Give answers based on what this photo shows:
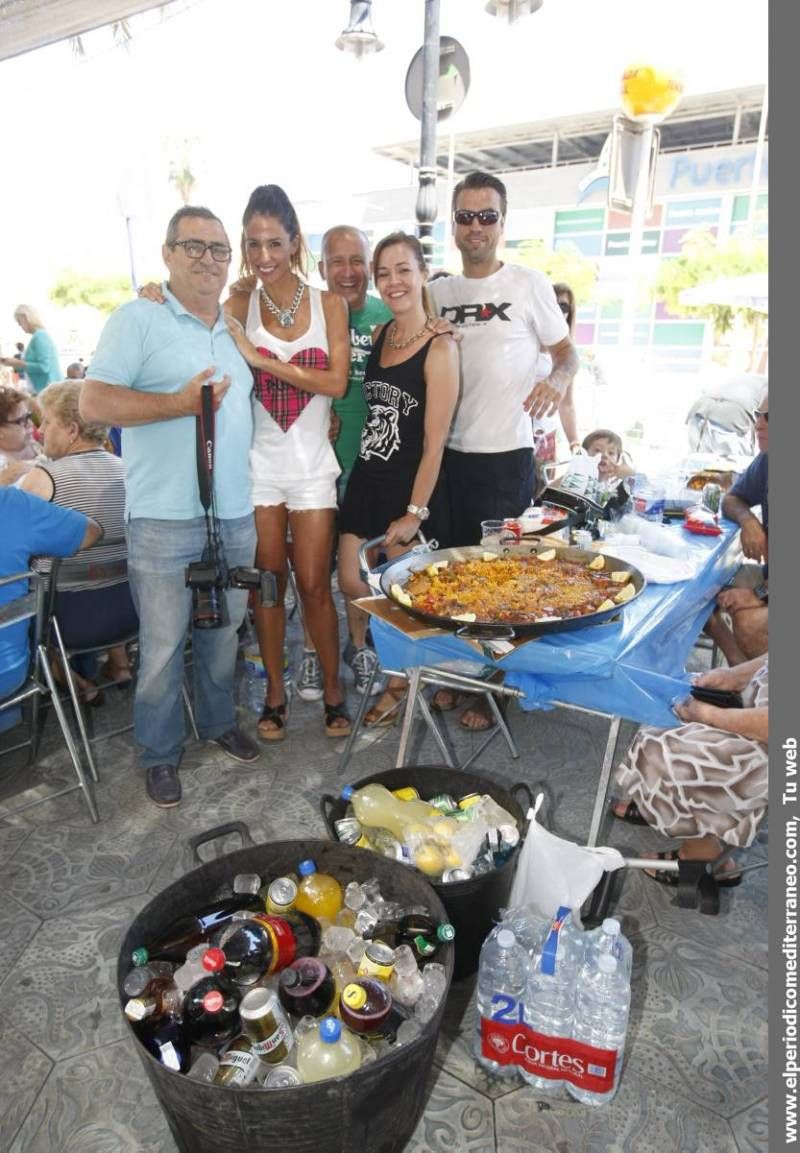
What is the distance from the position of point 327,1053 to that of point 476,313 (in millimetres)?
2773

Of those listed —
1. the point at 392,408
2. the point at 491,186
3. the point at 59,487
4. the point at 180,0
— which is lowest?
the point at 59,487

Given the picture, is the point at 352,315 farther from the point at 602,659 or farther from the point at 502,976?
the point at 502,976

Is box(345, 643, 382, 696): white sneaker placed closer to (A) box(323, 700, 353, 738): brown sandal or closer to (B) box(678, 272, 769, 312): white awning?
(A) box(323, 700, 353, 738): brown sandal

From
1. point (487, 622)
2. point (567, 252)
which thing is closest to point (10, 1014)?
point (487, 622)

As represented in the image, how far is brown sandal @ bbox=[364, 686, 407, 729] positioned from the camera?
326cm

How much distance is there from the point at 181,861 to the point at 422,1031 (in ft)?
4.39

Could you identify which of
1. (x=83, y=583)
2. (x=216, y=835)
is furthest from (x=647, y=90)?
(x=216, y=835)

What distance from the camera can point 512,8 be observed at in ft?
14.6

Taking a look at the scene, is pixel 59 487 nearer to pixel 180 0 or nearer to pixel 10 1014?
pixel 10 1014

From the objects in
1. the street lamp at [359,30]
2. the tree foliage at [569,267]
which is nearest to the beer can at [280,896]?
the street lamp at [359,30]

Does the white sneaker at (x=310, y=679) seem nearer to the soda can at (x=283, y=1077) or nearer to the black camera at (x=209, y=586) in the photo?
the black camera at (x=209, y=586)

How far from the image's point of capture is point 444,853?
191 centimetres

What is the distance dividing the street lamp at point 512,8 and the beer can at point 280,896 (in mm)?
5129

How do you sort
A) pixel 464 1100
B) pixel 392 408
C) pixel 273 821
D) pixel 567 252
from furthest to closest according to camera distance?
pixel 567 252 < pixel 392 408 < pixel 273 821 < pixel 464 1100
